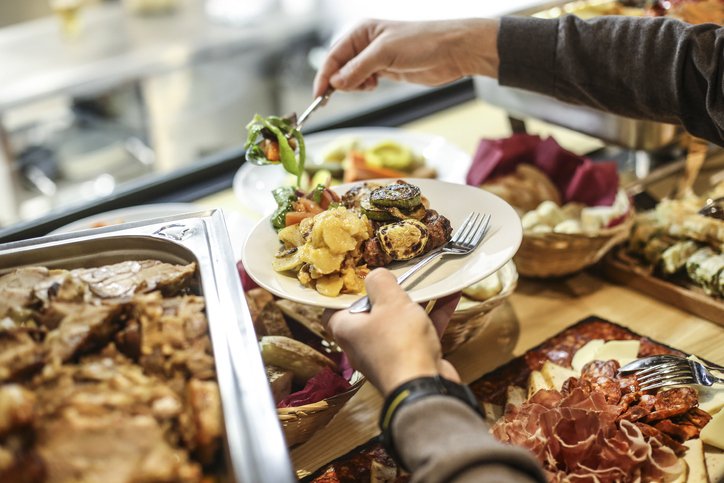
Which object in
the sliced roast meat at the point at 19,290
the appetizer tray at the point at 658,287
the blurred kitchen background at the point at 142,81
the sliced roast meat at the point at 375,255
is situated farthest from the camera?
the blurred kitchen background at the point at 142,81

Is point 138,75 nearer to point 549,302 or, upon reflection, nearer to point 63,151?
point 63,151

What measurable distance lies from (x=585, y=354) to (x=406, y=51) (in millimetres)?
915

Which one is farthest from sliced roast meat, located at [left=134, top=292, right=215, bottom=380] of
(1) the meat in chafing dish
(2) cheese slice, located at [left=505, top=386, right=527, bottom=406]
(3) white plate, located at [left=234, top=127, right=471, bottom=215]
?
(3) white plate, located at [left=234, top=127, right=471, bottom=215]

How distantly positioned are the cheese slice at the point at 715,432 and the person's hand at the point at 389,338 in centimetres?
59

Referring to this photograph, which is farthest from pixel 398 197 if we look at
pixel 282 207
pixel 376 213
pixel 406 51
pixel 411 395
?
pixel 406 51

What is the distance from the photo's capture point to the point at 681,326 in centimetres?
178

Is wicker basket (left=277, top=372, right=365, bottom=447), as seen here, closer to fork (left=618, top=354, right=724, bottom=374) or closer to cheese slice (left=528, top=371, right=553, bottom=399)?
cheese slice (left=528, top=371, right=553, bottom=399)

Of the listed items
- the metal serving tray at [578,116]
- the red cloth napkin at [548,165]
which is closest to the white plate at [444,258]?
the red cloth napkin at [548,165]

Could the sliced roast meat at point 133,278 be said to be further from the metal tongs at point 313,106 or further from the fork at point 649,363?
the fork at point 649,363

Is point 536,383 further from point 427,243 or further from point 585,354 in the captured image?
point 427,243

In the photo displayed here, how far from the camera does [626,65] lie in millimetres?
1771

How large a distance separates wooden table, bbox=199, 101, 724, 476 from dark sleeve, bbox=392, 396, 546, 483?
52 cm

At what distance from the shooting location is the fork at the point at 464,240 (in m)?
1.33

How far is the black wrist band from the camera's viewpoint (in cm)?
100
